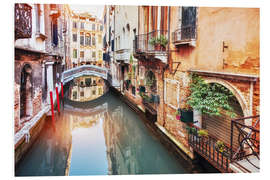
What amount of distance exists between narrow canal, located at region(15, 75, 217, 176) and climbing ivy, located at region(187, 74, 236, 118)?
3.11 ft

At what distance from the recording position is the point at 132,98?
748 cm

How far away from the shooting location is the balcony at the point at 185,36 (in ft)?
10.9

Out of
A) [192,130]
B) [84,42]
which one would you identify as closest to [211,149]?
[192,130]

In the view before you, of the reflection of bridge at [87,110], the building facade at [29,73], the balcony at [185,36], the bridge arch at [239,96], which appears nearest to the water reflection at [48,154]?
the building facade at [29,73]

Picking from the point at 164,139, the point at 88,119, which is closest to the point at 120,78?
the point at 88,119

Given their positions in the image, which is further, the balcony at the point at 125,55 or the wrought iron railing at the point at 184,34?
the balcony at the point at 125,55

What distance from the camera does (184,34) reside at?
11.7 ft

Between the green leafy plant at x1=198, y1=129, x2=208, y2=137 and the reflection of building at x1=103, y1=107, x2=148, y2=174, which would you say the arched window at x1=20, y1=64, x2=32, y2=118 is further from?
the green leafy plant at x1=198, y1=129, x2=208, y2=137

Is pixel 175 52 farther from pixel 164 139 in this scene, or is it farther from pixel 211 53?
pixel 164 139

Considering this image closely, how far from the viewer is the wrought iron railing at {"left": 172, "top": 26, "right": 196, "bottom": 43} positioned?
3328 millimetres

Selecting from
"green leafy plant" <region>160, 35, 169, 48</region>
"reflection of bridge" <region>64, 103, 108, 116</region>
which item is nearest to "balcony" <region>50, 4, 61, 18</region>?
"reflection of bridge" <region>64, 103, 108, 116</region>

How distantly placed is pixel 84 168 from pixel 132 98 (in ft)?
13.9

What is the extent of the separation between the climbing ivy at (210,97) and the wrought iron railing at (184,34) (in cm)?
60

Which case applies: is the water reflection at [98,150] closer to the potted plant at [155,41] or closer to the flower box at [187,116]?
the flower box at [187,116]
